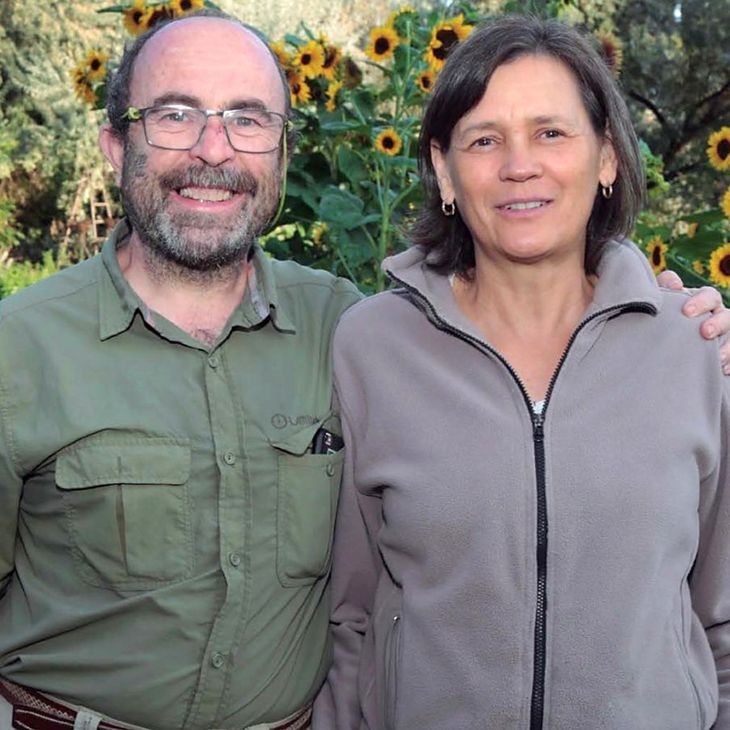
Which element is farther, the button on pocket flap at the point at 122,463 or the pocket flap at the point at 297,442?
the pocket flap at the point at 297,442

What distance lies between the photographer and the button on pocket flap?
227cm

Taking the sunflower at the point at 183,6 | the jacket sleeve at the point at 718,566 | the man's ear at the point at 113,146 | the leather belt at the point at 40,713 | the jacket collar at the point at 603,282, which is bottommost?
the leather belt at the point at 40,713

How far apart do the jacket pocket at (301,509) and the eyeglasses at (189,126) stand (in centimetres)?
69

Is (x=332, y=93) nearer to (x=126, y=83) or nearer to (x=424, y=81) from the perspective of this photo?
(x=424, y=81)

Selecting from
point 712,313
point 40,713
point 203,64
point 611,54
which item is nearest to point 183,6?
point 611,54

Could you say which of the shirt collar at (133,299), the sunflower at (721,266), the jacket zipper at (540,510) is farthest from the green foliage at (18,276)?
the jacket zipper at (540,510)

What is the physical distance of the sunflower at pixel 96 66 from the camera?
15.7 feet

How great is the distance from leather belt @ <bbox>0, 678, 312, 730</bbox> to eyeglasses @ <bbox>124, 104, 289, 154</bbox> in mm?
1257

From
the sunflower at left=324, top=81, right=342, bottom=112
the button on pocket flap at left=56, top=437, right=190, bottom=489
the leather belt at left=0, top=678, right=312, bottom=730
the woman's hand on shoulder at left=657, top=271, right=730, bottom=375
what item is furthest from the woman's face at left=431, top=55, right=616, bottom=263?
the sunflower at left=324, top=81, right=342, bottom=112

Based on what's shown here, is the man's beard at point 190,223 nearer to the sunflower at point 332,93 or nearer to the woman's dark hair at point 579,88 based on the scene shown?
the woman's dark hair at point 579,88

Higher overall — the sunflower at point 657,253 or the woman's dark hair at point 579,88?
the woman's dark hair at point 579,88

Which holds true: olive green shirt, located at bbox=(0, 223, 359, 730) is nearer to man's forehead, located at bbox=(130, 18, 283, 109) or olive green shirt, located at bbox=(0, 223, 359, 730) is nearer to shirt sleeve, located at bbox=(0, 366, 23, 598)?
shirt sleeve, located at bbox=(0, 366, 23, 598)

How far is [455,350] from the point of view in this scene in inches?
92.9

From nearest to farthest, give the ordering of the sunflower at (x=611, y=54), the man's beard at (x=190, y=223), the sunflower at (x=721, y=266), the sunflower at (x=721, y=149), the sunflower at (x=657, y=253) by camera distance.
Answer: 1. the man's beard at (x=190, y=223)
2. the sunflower at (x=611, y=54)
3. the sunflower at (x=721, y=266)
4. the sunflower at (x=657, y=253)
5. the sunflower at (x=721, y=149)
